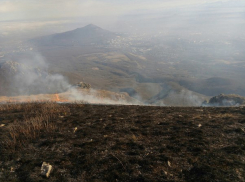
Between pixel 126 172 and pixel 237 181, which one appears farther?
pixel 126 172

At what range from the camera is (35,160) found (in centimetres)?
827

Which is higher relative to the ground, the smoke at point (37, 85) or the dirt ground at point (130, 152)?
the dirt ground at point (130, 152)

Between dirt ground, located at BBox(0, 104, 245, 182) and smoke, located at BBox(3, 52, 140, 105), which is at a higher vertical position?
dirt ground, located at BBox(0, 104, 245, 182)

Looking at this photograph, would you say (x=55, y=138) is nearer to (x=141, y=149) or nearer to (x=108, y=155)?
(x=108, y=155)

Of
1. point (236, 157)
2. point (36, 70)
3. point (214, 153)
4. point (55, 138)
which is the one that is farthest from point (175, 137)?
point (36, 70)

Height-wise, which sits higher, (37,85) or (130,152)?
(130,152)

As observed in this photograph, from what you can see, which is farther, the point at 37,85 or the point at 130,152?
the point at 37,85

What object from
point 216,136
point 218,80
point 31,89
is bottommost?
point 218,80

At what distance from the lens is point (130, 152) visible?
8.70 m

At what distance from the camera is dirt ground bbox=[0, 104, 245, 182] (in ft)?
23.2

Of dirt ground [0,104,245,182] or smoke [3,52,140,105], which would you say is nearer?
dirt ground [0,104,245,182]

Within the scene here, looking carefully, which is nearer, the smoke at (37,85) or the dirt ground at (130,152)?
the dirt ground at (130,152)

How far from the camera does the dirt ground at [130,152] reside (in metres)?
7.07

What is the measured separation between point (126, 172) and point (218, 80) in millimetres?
184679
